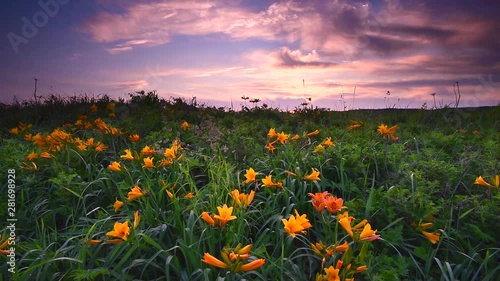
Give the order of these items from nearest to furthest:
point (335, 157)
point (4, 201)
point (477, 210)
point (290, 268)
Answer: point (290, 268)
point (477, 210)
point (4, 201)
point (335, 157)

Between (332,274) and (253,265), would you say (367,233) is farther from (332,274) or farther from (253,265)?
(253,265)

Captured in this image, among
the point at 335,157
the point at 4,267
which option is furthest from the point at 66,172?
the point at 335,157

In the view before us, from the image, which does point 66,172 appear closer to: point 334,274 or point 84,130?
point 84,130

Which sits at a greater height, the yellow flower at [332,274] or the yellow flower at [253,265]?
the yellow flower at [253,265]

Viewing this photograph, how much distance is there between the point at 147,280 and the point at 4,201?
6.13 feet

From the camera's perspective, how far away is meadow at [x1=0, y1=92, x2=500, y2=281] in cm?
278

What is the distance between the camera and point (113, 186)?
4.07 meters

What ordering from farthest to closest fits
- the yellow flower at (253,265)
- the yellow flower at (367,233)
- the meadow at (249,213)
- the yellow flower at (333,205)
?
the meadow at (249,213) < the yellow flower at (333,205) < the yellow flower at (367,233) < the yellow flower at (253,265)

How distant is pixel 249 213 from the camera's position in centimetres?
345

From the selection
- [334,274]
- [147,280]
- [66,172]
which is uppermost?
[66,172]

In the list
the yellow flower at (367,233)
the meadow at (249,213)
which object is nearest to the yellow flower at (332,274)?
the meadow at (249,213)

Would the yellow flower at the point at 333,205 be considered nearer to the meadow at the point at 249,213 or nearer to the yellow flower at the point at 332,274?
the meadow at the point at 249,213

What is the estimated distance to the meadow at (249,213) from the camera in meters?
2.78

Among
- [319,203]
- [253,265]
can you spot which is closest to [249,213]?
[319,203]
